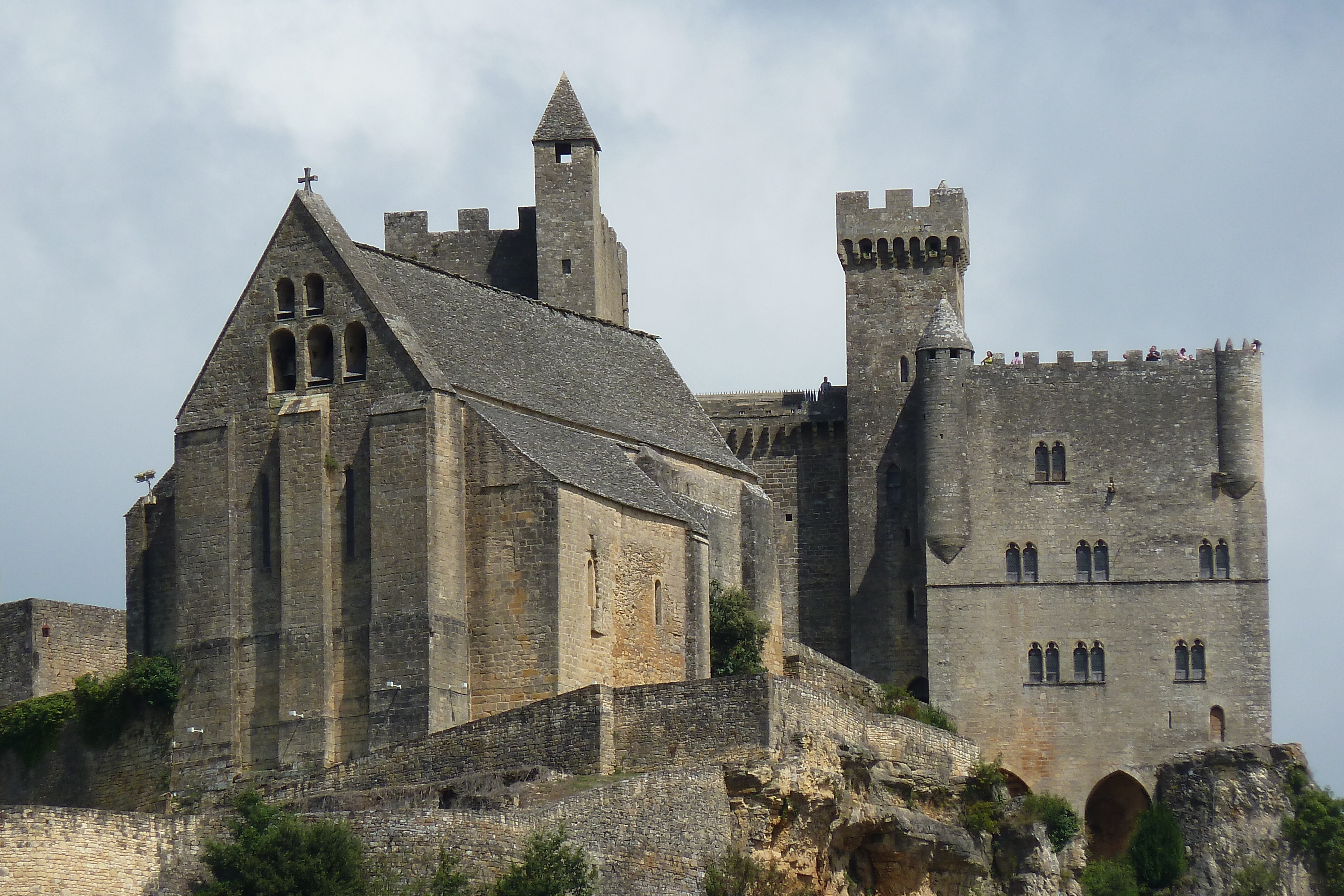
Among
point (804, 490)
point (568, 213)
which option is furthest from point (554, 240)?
point (804, 490)

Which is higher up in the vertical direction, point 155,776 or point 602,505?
point 602,505

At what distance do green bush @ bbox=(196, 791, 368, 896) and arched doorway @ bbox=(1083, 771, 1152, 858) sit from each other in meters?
33.7

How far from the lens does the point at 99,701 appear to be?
6612 cm

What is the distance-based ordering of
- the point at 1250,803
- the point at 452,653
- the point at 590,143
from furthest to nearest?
the point at 590,143
the point at 1250,803
the point at 452,653

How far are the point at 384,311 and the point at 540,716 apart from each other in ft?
40.8

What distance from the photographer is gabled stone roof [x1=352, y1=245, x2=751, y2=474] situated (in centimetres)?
6575

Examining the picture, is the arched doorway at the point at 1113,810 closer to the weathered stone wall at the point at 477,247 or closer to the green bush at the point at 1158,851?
the green bush at the point at 1158,851

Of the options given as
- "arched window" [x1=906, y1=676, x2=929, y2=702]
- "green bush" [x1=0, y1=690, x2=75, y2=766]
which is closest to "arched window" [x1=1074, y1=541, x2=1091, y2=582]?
"arched window" [x1=906, y1=676, x2=929, y2=702]

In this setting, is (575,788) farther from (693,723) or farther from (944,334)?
(944,334)

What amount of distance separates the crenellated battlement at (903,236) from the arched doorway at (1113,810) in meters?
15.7

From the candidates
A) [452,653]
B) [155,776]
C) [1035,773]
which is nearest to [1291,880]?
[1035,773]

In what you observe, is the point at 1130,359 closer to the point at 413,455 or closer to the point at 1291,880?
the point at 1291,880

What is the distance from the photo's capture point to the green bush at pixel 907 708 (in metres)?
70.5

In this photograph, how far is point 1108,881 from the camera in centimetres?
6769
